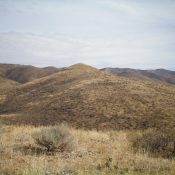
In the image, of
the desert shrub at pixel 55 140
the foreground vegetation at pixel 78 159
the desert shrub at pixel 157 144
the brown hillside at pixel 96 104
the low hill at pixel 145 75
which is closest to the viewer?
the foreground vegetation at pixel 78 159

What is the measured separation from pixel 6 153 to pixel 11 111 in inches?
1157

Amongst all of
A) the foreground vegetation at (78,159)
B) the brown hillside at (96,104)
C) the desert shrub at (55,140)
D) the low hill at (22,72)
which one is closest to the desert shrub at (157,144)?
the foreground vegetation at (78,159)

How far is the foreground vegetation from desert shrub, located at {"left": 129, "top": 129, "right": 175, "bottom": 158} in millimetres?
255

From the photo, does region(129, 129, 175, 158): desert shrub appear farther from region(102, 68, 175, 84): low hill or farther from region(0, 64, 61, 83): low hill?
region(102, 68, 175, 84): low hill

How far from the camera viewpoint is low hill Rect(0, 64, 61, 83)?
91500mm

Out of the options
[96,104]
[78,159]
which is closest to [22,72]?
[96,104]

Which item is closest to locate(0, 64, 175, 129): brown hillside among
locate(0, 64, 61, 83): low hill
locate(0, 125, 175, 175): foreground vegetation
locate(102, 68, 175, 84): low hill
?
locate(0, 125, 175, 175): foreground vegetation

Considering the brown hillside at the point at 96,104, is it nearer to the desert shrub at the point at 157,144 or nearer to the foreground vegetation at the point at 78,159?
the desert shrub at the point at 157,144

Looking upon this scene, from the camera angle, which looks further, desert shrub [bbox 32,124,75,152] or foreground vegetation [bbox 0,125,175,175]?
desert shrub [bbox 32,124,75,152]

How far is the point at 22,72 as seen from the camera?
10056cm

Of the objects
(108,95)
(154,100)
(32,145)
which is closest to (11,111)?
(108,95)

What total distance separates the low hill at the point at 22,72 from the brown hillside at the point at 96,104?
4210 centimetres

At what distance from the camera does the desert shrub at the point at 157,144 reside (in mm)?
11594

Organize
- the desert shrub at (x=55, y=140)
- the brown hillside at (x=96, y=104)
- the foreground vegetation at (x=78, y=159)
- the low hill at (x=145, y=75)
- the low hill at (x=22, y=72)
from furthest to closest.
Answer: the low hill at (x=145, y=75) < the low hill at (x=22, y=72) < the brown hillside at (x=96, y=104) < the desert shrub at (x=55, y=140) < the foreground vegetation at (x=78, y=159)
